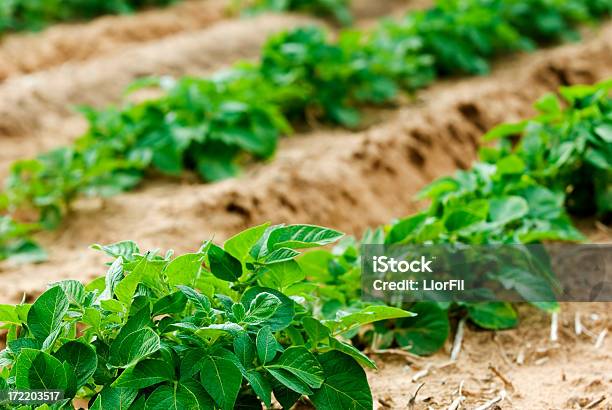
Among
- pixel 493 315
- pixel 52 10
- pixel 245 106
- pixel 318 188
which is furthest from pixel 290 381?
pixel 52 10

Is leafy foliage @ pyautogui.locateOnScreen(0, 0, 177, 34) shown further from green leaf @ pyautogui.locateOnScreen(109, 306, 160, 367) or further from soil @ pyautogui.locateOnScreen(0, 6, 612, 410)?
green leaf @ pyautogui.locateOnScreen(109, 306, 160, 367)

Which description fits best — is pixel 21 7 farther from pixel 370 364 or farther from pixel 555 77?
pixel 370 364

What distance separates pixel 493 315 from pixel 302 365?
3.11ft

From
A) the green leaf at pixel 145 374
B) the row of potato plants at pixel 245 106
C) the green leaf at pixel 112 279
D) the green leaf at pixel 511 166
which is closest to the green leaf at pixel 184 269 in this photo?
the green leaf at pixel 112 279

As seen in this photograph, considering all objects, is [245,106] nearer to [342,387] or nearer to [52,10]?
[342,387]

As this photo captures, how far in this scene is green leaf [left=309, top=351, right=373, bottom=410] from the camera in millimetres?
1858

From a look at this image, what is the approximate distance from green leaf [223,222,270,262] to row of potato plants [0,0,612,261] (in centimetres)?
166

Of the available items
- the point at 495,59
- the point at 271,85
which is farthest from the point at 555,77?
the point at 271,85

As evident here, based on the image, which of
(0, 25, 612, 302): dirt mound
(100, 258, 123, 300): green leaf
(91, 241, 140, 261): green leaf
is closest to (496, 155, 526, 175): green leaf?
(0, 25, 612, 302): dirt mound

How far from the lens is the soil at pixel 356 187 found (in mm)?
2285

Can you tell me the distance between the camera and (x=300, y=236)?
196cm

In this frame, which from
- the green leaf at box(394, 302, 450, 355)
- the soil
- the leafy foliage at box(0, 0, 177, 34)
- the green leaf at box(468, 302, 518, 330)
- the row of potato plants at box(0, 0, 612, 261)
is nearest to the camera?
the soil

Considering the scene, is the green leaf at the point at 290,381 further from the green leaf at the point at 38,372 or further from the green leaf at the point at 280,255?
the green leaf at the point at 38,372

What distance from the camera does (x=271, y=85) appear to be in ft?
15.1
